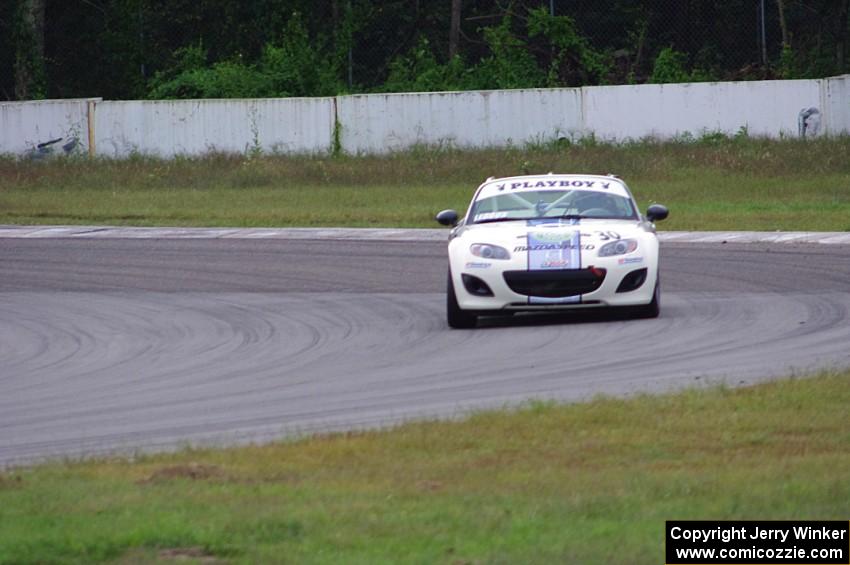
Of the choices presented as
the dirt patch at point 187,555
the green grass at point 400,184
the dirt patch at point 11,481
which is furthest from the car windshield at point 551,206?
the green grass at point 400,184

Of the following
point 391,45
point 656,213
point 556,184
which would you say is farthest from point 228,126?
point 656,213

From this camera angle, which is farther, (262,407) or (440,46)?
(440,46)

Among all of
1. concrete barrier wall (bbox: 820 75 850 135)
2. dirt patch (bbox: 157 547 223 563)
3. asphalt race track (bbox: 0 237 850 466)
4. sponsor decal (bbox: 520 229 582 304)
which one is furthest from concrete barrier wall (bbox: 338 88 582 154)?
dirt patch (bbox: 157 547 223 563)

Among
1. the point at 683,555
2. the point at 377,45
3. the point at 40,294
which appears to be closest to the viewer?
the point at 683,555

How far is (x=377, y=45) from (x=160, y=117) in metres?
9.75

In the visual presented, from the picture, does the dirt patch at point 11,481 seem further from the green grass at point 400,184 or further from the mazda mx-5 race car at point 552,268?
the green grass at point 400,184

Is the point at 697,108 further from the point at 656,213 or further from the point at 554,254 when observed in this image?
the point at 554,254

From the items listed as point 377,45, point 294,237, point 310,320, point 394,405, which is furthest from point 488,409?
point 377,45

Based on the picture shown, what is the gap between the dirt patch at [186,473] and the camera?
22.9ft

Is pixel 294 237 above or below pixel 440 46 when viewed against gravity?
below

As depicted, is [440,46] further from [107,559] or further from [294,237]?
[107,559]

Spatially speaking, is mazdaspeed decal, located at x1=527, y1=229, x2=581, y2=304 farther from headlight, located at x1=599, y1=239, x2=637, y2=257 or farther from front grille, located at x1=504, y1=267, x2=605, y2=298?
headlight, located at x1=599, y1=239, x2=637, y2=257

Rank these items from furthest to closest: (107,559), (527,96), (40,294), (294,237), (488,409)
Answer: (527,96) → (294,237) → (40,294) → (488,409) → (107,559)

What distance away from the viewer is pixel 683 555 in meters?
5.16
